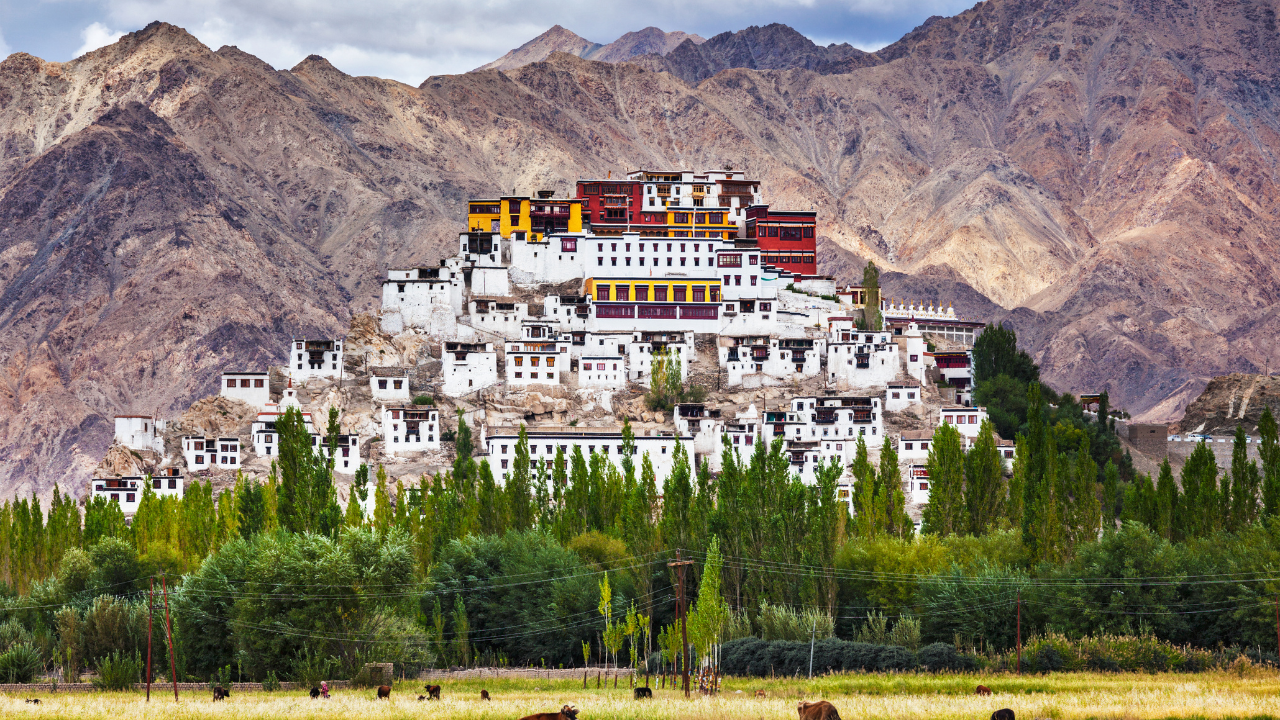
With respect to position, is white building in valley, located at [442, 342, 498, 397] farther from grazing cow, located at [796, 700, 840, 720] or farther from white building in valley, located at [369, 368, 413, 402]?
grazing cow, located at [796, 700, 840, 720]

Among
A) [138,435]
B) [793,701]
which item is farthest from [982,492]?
[138,435]

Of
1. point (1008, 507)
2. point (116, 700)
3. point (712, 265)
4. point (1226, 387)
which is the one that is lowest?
point (116, 700)

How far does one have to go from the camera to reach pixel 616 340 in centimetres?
9269

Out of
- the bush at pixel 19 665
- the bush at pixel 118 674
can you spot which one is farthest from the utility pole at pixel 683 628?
the bush at pixel 19 665

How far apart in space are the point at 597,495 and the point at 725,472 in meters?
7.99

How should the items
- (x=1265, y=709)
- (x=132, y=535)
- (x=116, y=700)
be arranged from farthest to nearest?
(x=132, y=535), (x=116, y=700), (x=1265, y=709)

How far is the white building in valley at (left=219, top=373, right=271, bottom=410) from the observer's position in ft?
297

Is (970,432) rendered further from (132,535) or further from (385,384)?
(132,535)

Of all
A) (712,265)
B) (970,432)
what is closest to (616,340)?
(712,265)

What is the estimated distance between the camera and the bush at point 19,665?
47.1 meters

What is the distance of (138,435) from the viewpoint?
293ft

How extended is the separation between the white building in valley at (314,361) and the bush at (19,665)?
147ft

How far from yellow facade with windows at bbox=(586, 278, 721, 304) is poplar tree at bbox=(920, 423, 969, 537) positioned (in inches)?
1304

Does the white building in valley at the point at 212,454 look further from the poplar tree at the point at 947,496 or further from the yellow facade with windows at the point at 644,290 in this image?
the poplar tree at the point at 947,496
